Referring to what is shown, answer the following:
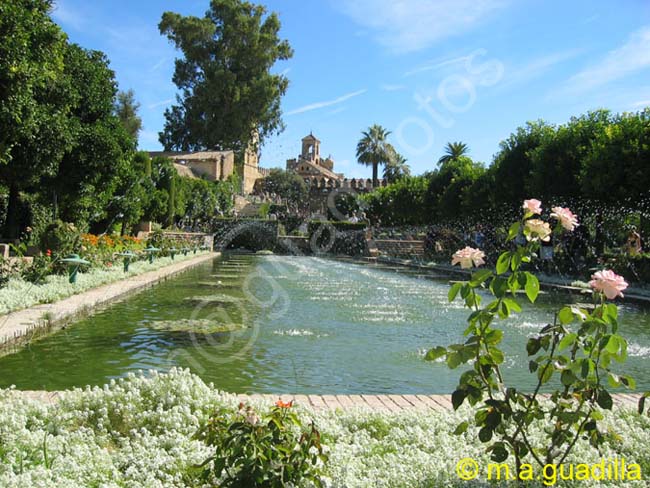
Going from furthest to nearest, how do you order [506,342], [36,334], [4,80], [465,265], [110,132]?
[110,132] < [4,80] < [506,342] < [36,334] < [465,265]

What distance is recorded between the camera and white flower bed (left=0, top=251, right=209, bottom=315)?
7742 millimetres

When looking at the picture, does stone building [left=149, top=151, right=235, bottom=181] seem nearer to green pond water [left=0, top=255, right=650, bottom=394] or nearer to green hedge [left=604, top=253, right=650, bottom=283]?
green hedge [left=604, top=253, right=650, bottom=283]

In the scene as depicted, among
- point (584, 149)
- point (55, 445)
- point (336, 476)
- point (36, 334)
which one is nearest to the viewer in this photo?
point (336, 476)

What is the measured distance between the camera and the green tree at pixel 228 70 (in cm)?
4703

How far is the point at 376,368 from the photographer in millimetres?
5793

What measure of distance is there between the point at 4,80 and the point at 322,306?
6357 millimetres

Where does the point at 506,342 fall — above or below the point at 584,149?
below

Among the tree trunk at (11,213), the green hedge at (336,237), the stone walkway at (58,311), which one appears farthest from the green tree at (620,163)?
the green hedge at (336,237)

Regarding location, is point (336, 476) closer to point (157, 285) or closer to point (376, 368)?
point (376, 368)

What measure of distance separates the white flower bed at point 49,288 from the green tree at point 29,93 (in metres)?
2.51

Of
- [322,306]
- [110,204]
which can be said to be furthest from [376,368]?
[110,204]

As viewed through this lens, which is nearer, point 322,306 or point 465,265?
point 465,265

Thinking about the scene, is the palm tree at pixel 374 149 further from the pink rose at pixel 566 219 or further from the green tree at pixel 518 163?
the pink rose at pixel 566 219

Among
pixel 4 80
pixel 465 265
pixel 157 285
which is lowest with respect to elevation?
pixel 157 285
